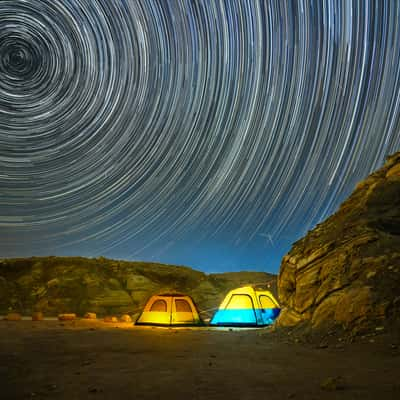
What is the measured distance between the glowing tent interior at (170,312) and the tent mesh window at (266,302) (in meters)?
3.93

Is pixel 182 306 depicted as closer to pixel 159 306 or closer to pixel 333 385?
pixel 159 306

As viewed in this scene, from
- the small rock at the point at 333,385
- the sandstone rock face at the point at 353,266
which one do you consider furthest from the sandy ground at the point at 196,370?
the sandstone rock face at the point at 353,266

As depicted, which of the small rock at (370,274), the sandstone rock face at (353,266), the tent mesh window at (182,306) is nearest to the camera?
the sandstone rock face at (353,266)

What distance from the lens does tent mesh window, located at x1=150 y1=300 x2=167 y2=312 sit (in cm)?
2425

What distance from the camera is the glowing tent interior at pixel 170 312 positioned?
2377 cm

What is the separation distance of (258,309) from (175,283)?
75.9 feet

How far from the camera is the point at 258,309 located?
24141 mm

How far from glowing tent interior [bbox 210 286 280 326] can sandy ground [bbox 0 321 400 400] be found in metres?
9.62

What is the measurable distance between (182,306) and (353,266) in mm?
11932

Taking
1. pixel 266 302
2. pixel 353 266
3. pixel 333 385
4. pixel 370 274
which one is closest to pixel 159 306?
pixel 266 302

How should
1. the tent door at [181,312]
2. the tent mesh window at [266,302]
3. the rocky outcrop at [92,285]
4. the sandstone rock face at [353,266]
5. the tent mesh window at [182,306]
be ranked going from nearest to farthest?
the sandstone rock face at [353,266]
the tent door at [181,312]
the tent mesh window at [182,306]
the tent mesh window at [266,302]
the rocky outcrop at [92,285]

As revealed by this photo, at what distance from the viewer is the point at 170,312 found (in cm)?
2388

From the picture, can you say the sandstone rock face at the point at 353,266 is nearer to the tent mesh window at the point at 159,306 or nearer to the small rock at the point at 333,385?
the small rock at the point at 333,385

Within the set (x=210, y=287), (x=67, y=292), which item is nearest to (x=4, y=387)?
(x=67, y=292)
